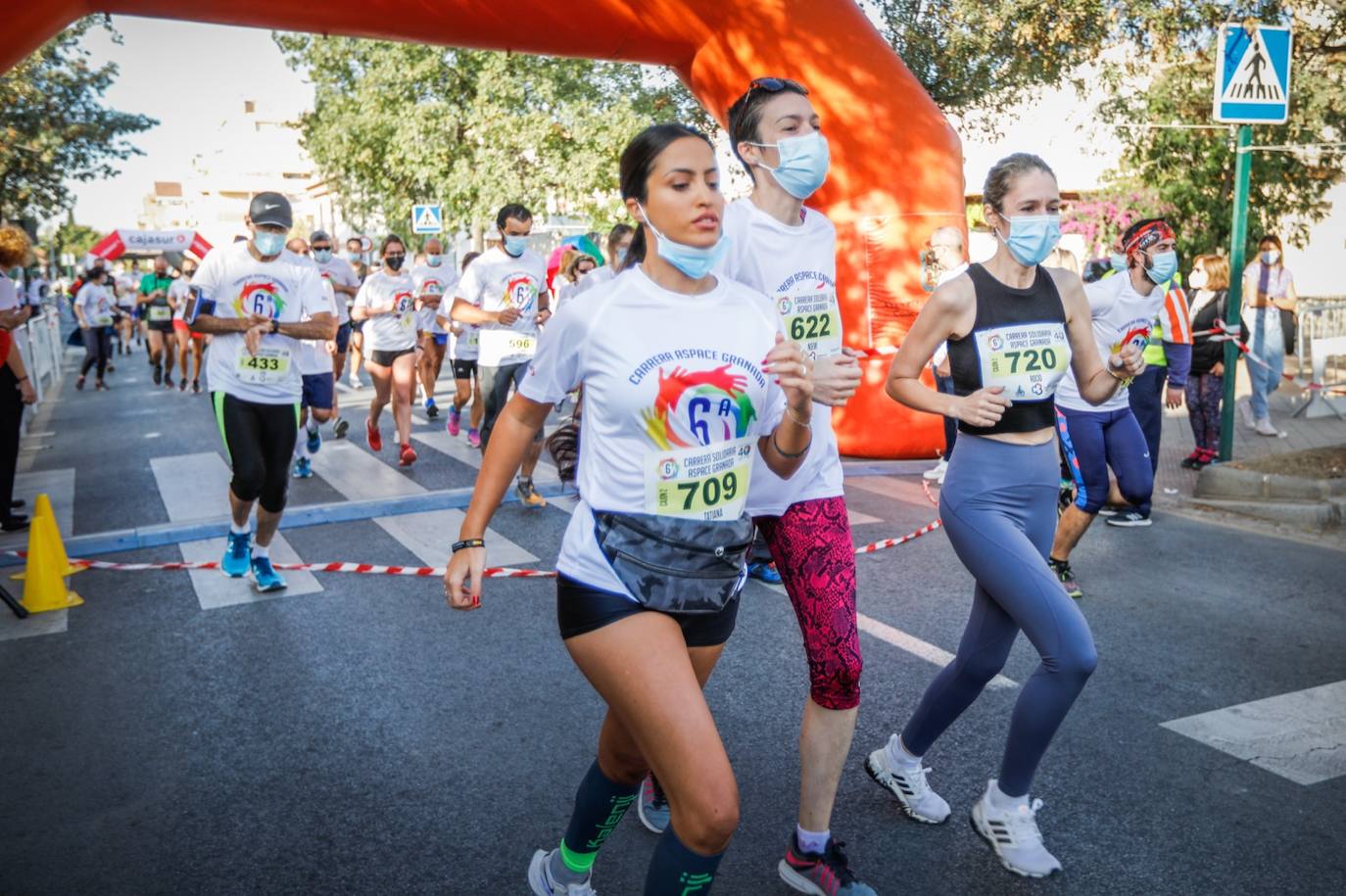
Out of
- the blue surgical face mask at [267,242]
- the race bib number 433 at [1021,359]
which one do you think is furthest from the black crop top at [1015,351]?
the blue surgical face mask at [267,242]

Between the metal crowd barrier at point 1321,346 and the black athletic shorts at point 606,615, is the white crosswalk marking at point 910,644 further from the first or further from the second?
the metal crowd barrier at point 1321,346

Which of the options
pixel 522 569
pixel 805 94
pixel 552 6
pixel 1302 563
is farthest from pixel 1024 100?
pixel 805 94

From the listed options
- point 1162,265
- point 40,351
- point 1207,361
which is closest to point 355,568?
point 1162,265

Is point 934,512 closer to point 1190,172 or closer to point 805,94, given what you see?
point 805,94

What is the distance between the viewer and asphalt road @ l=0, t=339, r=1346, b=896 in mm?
3381

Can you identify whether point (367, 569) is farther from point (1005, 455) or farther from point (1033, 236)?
point (1033, 236)

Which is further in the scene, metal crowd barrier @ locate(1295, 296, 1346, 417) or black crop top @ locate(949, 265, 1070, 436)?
metal crowd barrier @ locate(1295, 296, 1346, 417)

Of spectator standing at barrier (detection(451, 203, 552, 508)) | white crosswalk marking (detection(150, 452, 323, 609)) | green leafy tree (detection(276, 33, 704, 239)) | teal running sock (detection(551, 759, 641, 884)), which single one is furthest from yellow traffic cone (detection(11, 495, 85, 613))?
green leafy tree (detection(276, 33, 704, 239))

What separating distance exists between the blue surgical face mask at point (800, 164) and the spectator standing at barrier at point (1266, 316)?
31.9 feet

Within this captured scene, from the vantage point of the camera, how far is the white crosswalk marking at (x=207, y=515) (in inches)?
251

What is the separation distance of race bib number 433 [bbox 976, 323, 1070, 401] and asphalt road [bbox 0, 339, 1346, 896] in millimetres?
1383

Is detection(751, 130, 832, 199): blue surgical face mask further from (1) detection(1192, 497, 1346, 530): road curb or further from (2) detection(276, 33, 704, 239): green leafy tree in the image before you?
(2) detection(276, 33, 704, 239): green leafy tree

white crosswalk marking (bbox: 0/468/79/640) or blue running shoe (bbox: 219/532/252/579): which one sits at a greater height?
blue running shoe (bbox: 219/532/252/579)

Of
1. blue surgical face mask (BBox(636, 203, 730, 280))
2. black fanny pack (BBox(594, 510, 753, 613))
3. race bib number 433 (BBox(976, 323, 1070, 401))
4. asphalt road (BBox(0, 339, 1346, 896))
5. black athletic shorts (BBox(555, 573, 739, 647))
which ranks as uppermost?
blue surgical face mask (BBox(636, 203, 730, 280))
